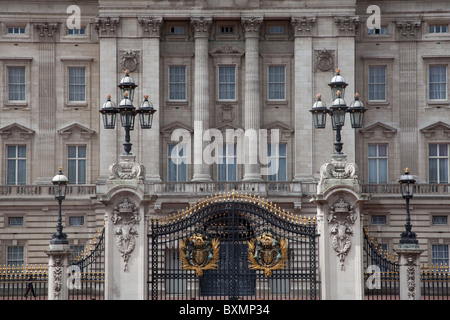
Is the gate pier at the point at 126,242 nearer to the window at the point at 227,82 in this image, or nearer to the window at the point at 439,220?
the window at the point at 227,82

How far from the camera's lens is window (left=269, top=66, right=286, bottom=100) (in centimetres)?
5828

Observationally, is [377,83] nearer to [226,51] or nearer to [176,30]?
[226,51]

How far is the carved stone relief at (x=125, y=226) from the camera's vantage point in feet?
115

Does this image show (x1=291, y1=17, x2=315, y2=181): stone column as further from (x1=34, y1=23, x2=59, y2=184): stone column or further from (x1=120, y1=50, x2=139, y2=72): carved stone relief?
(x1=34, y1=23, x2=59, y2=184): stone column

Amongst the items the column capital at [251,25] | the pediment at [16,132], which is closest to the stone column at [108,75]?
the pediment at [16,132]

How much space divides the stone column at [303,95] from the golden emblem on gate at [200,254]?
21.5 metres

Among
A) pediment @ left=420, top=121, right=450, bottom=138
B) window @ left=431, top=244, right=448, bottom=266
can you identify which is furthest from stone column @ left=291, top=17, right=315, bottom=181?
window @ left=431, top=244, right=448, bottom=266

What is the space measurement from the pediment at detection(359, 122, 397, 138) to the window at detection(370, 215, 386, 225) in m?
4.84

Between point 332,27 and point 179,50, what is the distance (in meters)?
8.93

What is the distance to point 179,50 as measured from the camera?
58.2 metres

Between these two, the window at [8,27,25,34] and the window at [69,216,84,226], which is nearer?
the window at [69,216,84,226]

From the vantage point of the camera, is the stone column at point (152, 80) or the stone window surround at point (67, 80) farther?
the stone window surround at point (67, 80)

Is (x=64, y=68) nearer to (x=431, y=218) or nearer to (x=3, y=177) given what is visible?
(x=3, y=177)
